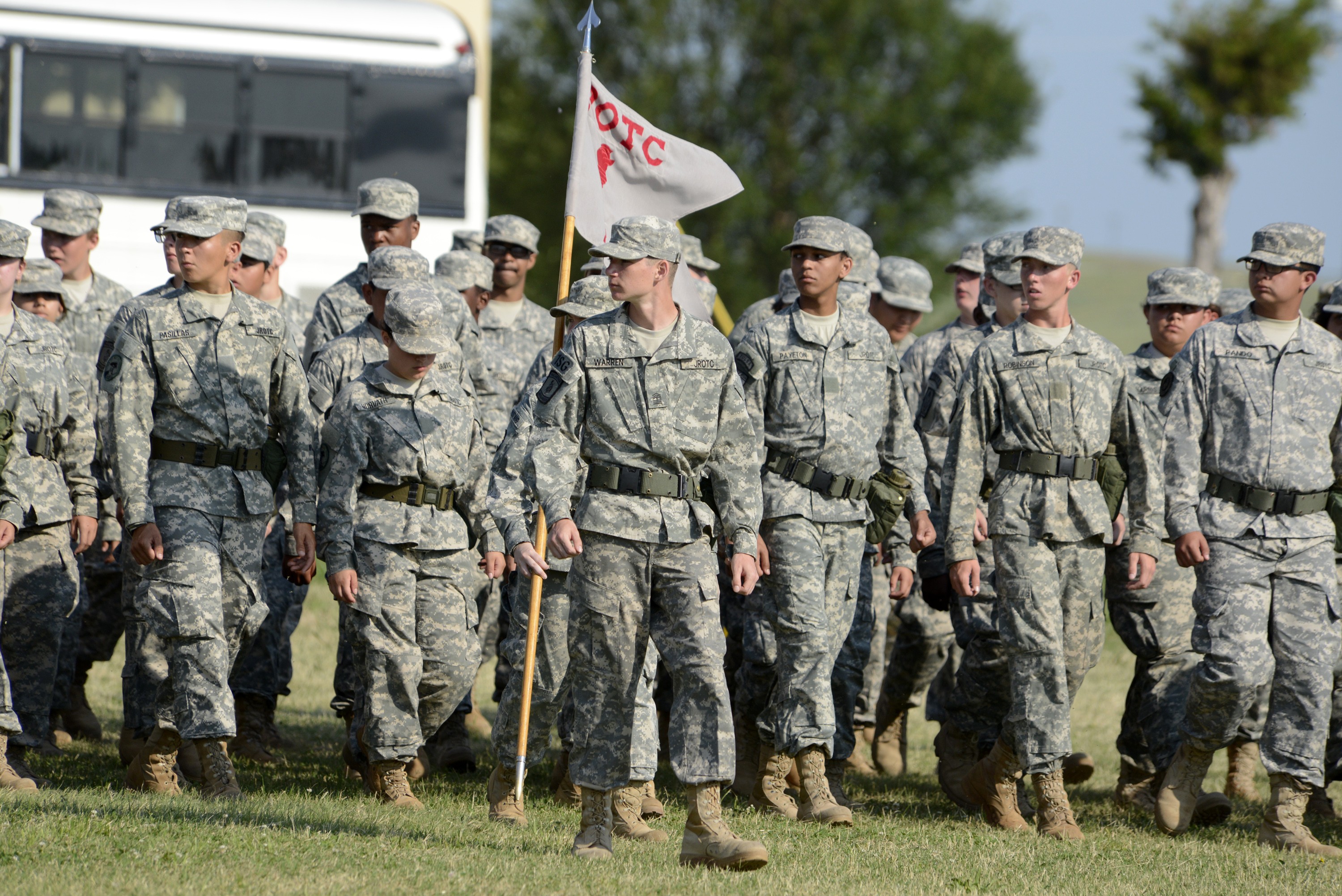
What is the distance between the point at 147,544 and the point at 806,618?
2.99 m

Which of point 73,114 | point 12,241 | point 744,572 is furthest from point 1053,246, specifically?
point 73,114

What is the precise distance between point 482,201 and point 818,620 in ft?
33.6

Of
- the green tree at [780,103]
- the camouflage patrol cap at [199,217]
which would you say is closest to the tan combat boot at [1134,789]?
the camouflage patrol cap at [199,217]

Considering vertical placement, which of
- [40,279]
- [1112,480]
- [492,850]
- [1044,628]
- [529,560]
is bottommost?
[492,850]

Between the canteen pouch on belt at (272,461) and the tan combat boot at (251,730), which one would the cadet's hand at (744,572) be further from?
the tan combat boot at (251,730)

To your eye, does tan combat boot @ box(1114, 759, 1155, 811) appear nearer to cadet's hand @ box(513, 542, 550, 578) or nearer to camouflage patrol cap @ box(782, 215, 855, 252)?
camouflage patrol cap @ box(782, 215, 855, 252)

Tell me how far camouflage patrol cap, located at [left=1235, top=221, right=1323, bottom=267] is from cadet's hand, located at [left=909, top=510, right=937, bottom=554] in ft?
6.46

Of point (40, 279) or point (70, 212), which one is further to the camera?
point (70, 212)

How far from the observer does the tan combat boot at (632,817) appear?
698cm

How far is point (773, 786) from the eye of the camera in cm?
809

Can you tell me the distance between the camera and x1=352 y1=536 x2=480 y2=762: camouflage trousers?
25.4ft

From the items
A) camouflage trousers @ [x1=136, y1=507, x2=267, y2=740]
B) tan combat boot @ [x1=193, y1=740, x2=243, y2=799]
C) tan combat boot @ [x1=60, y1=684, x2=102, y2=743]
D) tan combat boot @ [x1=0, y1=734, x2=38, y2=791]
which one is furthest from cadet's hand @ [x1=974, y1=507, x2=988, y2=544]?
tan combat boot @ [x1=60, y1=684, x2=102, y2=743]

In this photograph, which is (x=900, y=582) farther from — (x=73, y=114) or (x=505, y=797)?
(x=73, y=114)

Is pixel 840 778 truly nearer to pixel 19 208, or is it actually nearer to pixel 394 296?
pixel 394 296
